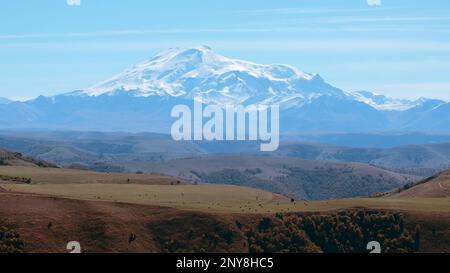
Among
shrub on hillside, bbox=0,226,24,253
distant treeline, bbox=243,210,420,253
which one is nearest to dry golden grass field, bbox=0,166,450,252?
shrub on hillside, bbox=0,226,24,253

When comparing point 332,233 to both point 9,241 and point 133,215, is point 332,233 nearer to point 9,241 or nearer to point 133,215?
point 133,215

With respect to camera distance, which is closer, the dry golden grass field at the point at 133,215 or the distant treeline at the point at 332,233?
the dry golden grass field at the point at 133,215

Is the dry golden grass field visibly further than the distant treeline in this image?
No

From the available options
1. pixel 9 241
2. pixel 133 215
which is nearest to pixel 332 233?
pixel 133 215

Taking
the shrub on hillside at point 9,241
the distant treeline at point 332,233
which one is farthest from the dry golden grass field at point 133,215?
the distant treeline at point 332,233

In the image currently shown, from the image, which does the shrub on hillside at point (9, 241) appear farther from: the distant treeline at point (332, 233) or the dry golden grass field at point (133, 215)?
the distant treeline at point (332, 233)

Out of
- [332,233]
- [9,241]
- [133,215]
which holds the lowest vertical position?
[332,233]

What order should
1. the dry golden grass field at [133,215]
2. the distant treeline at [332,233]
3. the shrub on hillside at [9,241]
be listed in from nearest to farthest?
the shrub on hillside at [9,241]
the dry golden grass field at [133,215]
the distant treeline at [332,233]

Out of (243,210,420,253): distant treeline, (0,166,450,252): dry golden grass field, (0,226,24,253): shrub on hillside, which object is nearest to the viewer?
(0,226,24,253): shrub on hillside

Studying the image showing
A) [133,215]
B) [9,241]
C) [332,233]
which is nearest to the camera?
[9,241]

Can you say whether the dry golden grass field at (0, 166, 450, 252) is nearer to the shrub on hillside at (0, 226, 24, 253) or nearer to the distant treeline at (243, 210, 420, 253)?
the shrub on hillside at (0, 226, 24, 253)

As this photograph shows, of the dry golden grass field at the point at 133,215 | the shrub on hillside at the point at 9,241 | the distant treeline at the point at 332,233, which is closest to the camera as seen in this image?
the shrub on hillside at the point at 9,241

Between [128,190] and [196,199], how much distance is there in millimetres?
22756
